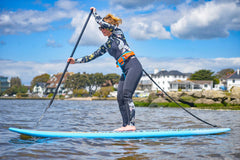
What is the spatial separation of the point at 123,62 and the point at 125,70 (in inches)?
7.6

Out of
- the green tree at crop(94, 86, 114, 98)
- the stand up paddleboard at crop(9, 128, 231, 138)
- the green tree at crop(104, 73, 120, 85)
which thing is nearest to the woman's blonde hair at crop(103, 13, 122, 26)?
the stand up paddleboard at crop(9, 128, 231, 138)

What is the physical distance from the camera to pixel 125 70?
19.6 feet

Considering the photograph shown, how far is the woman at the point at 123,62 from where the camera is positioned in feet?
19.1

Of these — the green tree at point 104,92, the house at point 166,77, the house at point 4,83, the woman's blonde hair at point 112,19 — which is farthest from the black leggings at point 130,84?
the house at point 4,83

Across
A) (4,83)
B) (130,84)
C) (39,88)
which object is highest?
(4,83)

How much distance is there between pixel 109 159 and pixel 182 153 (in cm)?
122

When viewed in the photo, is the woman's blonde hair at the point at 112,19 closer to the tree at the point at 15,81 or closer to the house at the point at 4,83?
the tree at the point at 15,81

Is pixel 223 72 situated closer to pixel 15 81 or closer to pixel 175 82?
pixel 175 82

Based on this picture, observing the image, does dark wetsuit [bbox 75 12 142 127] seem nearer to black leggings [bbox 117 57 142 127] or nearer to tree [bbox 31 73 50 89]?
black leggings [bbox 117 57 142 127]

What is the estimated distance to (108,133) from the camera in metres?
5.39

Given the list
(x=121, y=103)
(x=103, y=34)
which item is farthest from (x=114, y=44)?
(x=121, y=103)

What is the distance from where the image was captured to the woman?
230 inches

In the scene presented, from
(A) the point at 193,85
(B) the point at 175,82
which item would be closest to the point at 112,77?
(B) the point at 175,82

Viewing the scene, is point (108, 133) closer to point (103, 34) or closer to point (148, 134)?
point (148, 134)
